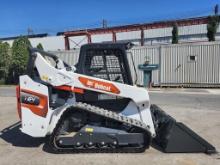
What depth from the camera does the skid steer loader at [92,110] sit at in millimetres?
6430

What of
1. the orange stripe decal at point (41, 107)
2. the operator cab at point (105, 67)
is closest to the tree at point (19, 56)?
the operator cab at point (105, 67)

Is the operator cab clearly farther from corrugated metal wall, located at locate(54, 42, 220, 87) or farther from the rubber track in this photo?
corrugated metal wall, located at locate(54, 42, 220, 87)

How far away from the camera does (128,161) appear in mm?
5961

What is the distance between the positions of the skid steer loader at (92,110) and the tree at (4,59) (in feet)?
99.2

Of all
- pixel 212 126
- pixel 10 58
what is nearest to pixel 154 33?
pixel 10 58

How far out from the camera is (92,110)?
6406 millimetres

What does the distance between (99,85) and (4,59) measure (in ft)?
102

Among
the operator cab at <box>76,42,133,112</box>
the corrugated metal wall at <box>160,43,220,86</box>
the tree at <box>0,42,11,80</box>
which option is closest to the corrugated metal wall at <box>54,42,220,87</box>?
the corrugated metal wall at <box>160,43,220,86</box>

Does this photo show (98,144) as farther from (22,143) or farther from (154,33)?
(154,33)

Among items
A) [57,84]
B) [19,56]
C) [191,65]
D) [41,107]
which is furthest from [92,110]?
[19,56]

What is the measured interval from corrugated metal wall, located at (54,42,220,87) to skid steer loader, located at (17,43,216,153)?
2047 cm

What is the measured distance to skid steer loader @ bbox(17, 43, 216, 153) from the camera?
643 cm

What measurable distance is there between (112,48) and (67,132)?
1.94 metres

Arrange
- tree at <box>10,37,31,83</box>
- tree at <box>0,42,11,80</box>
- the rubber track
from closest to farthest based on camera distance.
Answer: the rubber track
tree at <box>10,37,31,83</box>
tree at <box>0,42,11,80</box>
